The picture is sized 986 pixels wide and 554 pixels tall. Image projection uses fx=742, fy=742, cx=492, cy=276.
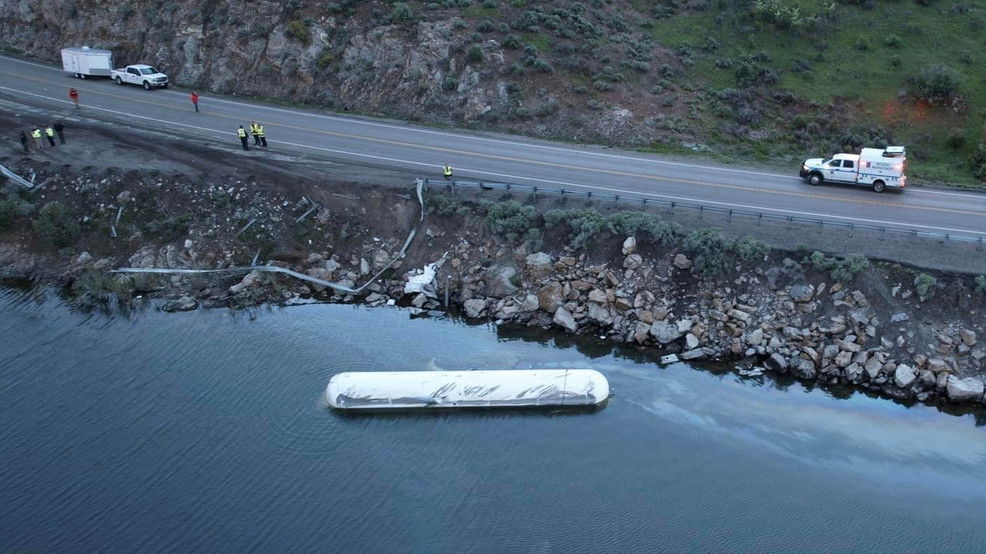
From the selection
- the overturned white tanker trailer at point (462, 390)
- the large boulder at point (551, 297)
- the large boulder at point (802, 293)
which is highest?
the large boulder at point (802, 293)

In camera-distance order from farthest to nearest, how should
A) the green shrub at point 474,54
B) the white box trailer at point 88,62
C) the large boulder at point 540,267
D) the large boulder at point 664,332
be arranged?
1. the white box trailer at point 88,62
2. the green shrub at point 474,54
3. the large boulder at point 540,267
4. the large boulder at point 664,332

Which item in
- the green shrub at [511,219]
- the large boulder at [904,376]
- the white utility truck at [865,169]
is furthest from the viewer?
the white utility truck at [865,169]

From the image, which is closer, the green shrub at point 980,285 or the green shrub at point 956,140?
the green shrub at point 980,285

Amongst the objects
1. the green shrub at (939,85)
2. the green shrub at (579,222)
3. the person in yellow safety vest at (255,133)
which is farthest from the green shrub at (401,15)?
the green shrub at (939,85)

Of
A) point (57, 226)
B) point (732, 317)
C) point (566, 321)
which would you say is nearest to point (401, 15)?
point (57, 226)

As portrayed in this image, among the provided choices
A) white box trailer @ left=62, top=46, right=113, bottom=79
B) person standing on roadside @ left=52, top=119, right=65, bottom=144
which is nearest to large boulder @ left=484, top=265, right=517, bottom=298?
person standing on roadside @ left=52, top=119, right=65, bottom=144

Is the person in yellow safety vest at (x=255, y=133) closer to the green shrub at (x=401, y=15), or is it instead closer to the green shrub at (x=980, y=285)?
the green shrub at (x=401, y=15)

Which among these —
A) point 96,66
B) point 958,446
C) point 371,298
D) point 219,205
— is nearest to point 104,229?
point 219,205
